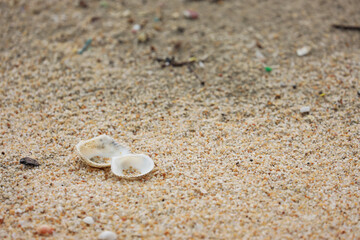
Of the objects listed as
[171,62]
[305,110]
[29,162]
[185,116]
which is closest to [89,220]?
[29,162]

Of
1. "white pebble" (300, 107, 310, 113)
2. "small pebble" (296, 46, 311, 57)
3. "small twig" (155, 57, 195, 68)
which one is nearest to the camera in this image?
"white pebble" (300, 107, 310, 113)

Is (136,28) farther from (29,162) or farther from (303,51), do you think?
(29,162)

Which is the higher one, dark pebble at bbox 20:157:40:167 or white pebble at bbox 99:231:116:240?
dark pebble at bbox 20:157:40:167

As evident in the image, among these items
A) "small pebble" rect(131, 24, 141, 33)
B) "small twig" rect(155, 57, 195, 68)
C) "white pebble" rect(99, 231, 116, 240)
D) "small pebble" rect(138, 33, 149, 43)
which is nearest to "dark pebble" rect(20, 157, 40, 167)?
"white pebble" rect(99, 231, 116, 240)

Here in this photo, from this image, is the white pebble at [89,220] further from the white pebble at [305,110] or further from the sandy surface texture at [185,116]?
the white pebble at [305,110]

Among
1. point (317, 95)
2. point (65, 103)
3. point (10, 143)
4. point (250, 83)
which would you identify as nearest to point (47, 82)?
point (65, 103)

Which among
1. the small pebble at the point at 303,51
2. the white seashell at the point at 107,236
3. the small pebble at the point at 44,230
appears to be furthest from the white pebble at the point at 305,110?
the small pebble at the point at 44,230

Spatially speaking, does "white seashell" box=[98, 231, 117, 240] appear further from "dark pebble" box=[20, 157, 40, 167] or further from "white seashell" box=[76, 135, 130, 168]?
"dark pebble" box=[20, 157, 40, 167]

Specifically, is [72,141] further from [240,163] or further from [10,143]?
[240,163]
